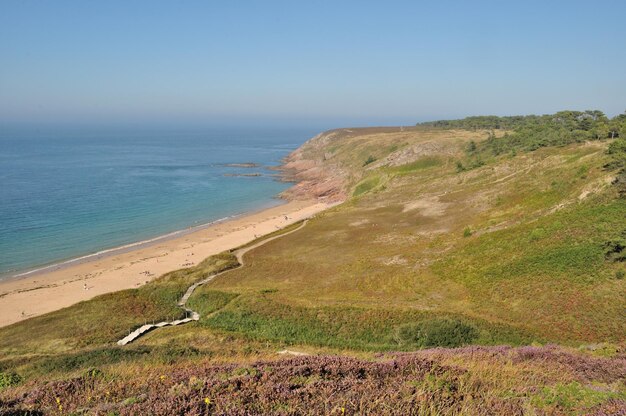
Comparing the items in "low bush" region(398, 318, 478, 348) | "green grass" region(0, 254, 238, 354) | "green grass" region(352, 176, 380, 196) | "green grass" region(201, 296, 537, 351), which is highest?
"green grass" region(352, 176, 380, 196)

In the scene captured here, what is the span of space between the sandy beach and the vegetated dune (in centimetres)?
856

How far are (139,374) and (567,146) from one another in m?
81.8

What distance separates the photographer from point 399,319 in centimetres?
2903

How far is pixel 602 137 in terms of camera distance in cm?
7719

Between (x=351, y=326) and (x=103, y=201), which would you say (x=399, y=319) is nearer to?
(x=351, y=326)

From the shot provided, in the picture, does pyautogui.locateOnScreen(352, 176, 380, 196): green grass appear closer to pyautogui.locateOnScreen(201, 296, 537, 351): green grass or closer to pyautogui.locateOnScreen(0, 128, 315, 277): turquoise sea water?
pyautogui.locateOnScreen(0, 128, 315, 277): turquoise sea water

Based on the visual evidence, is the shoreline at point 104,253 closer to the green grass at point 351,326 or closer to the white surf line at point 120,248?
the white surf line at point 120,248

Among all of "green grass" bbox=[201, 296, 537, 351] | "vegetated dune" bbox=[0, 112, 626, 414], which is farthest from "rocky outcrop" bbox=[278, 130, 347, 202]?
"green grass" bbox=[201, 296, 537, 351]

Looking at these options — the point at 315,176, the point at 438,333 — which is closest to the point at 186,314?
→ the point at 438,333

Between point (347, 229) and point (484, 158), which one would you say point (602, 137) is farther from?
point (347, 229)

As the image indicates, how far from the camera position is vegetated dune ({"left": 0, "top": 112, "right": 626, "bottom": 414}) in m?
9.10

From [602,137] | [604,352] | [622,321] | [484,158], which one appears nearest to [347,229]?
[622,321]

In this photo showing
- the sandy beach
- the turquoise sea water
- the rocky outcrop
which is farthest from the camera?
the rocky outcrop

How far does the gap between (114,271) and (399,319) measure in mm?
45017
